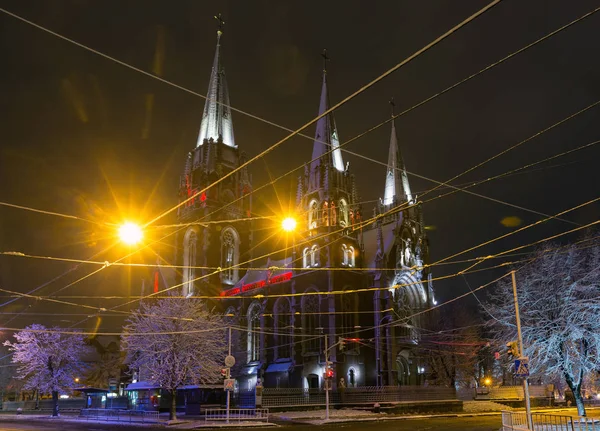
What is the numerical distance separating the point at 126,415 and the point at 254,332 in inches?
1127

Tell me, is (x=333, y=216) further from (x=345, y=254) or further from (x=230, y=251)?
(x=230, y=251)

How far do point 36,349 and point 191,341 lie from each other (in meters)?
22.5

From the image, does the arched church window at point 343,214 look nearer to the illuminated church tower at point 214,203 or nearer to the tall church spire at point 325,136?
the tall church spire at point 325,136

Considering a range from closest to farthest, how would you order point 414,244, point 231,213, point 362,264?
1. point 362,264
2. point 414,244
3. point 231,213

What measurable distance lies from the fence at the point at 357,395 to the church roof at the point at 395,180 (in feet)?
93.1

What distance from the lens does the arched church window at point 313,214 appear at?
63.1m

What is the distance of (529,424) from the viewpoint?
18.2 meters

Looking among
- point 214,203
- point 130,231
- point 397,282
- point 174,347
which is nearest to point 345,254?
point 397,282

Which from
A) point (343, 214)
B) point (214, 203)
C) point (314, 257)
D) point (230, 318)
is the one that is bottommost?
point (230, 318)

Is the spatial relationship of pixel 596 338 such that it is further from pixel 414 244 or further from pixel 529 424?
pixel 414 244

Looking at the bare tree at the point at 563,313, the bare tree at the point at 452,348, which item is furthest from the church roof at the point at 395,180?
the bare tree at the point at 563,313

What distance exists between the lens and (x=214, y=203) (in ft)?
241

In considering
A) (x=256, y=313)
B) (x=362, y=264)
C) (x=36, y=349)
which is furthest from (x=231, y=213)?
A: (x=36, y=349)

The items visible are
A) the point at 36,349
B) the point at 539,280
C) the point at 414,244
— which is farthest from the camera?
the point at 414,244
